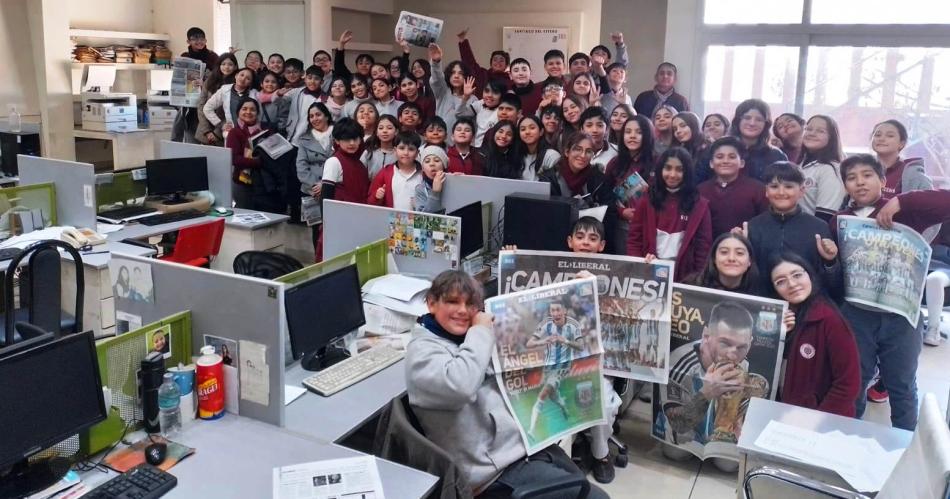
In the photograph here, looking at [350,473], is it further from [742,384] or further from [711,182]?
[711,182]

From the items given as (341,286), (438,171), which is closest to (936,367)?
(438,171)

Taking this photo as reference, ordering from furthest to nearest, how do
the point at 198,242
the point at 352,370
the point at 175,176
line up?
the point at 175,176
the point at 198,242
the point at 352,370

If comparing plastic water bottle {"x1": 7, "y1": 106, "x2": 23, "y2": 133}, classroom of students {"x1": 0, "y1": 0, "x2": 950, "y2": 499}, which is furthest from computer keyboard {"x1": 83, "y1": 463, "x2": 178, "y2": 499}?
plastic water bottle {"x1": 7, "y1": 106, "x2": 23, "y2": 133}

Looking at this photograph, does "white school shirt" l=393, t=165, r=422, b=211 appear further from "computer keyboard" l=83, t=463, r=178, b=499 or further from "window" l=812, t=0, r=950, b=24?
"window" l=812, t=0, r=950, b=24

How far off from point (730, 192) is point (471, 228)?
4.59 ft

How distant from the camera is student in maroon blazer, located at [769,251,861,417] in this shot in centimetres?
313

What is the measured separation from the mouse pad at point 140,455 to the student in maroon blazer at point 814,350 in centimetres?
236

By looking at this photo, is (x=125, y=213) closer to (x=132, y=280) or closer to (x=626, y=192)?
(x=132, y=280)

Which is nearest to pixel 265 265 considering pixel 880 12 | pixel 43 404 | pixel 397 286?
pixel 397 286

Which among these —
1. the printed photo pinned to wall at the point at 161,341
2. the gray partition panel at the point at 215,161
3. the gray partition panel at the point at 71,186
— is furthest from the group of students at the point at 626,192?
the gray partition panel at the point at 71,186

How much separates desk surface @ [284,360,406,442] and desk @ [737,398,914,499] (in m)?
1.17

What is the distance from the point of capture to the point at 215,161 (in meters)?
5.60

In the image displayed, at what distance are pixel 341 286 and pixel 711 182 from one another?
217cm

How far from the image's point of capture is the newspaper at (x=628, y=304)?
3.27 m
